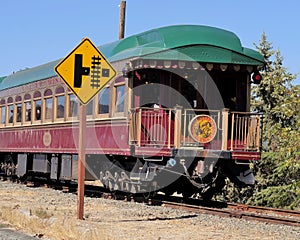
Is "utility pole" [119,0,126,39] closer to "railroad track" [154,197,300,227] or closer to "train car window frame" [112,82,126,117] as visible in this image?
"train car window frame" [112,82,126,117]

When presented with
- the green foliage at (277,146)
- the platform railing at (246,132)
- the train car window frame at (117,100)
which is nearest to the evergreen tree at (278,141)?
the green foliage at (277,146)

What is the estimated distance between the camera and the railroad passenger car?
14.6 metres

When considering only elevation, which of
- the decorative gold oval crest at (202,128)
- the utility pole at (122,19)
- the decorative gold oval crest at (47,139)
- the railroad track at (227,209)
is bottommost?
the railroad track at (227,209)

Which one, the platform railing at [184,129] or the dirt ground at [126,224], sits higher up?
the platform railing at [184,129]

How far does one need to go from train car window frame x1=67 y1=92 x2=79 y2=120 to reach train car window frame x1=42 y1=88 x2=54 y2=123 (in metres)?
1.37

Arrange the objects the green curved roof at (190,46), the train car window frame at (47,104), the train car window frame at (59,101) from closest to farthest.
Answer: the green curved roof at (190,46)
the train car window frame at (59,101)
the train car window frame at (47,104)

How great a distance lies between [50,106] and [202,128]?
20.9ft

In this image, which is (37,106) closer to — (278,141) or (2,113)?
(2,113)

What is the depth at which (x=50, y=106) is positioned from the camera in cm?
1948

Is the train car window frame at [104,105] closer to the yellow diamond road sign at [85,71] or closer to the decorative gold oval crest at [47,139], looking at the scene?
the decorative gold oval crest at [47,139]

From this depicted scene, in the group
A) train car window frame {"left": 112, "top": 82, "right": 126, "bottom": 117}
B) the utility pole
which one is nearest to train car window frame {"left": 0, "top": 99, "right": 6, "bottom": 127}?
the utility pole

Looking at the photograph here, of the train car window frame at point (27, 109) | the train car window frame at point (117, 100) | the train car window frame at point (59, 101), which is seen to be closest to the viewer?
the train car window frame at point (117, 100)

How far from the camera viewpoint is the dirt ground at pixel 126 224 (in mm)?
9867

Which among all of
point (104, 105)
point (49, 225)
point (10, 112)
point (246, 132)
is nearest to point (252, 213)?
point (246, 132)
